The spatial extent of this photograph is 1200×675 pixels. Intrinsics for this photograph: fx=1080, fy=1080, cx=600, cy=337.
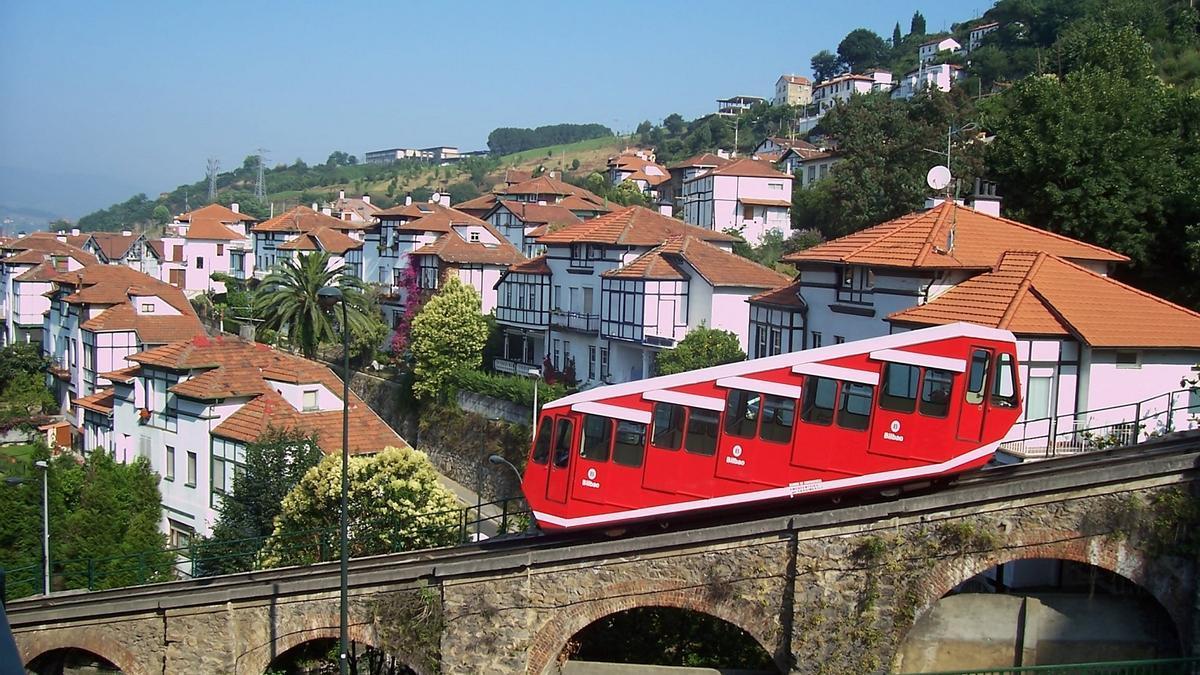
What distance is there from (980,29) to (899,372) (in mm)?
119754

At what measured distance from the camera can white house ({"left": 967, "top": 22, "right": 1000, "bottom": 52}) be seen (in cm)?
12019

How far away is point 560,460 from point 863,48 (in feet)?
492

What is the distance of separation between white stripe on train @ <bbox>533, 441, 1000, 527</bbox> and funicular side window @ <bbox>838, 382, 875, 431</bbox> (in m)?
0.84

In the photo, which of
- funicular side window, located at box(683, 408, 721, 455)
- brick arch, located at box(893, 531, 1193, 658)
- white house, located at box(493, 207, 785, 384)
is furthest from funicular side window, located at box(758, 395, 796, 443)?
white house, located at box(493, 207, 785, 384)

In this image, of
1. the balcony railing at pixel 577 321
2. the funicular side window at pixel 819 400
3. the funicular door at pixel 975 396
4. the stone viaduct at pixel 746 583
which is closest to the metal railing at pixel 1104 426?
the stone viaduct at pixel 746 583

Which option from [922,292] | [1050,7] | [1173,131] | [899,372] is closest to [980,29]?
[1050,7]

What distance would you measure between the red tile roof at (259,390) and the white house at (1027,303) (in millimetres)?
13754

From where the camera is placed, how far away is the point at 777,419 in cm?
1764

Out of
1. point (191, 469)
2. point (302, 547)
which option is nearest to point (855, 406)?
point (302, 547)

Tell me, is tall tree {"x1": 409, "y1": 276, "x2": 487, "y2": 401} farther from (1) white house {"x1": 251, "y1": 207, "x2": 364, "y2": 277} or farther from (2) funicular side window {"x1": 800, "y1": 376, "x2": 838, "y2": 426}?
(2) funicular side window {"x1": 800, "y1": 376, "x2": 838, "y2": 426}

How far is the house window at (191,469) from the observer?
1330 inches

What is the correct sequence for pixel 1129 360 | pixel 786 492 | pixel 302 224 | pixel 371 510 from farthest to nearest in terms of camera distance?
pixel 302 224, pixel 371 510, pixel 1129 360, pixel 786 492

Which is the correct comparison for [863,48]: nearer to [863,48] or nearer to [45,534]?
[863,48]

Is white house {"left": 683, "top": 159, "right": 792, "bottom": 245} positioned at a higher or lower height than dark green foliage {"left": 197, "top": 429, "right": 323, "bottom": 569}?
higher
